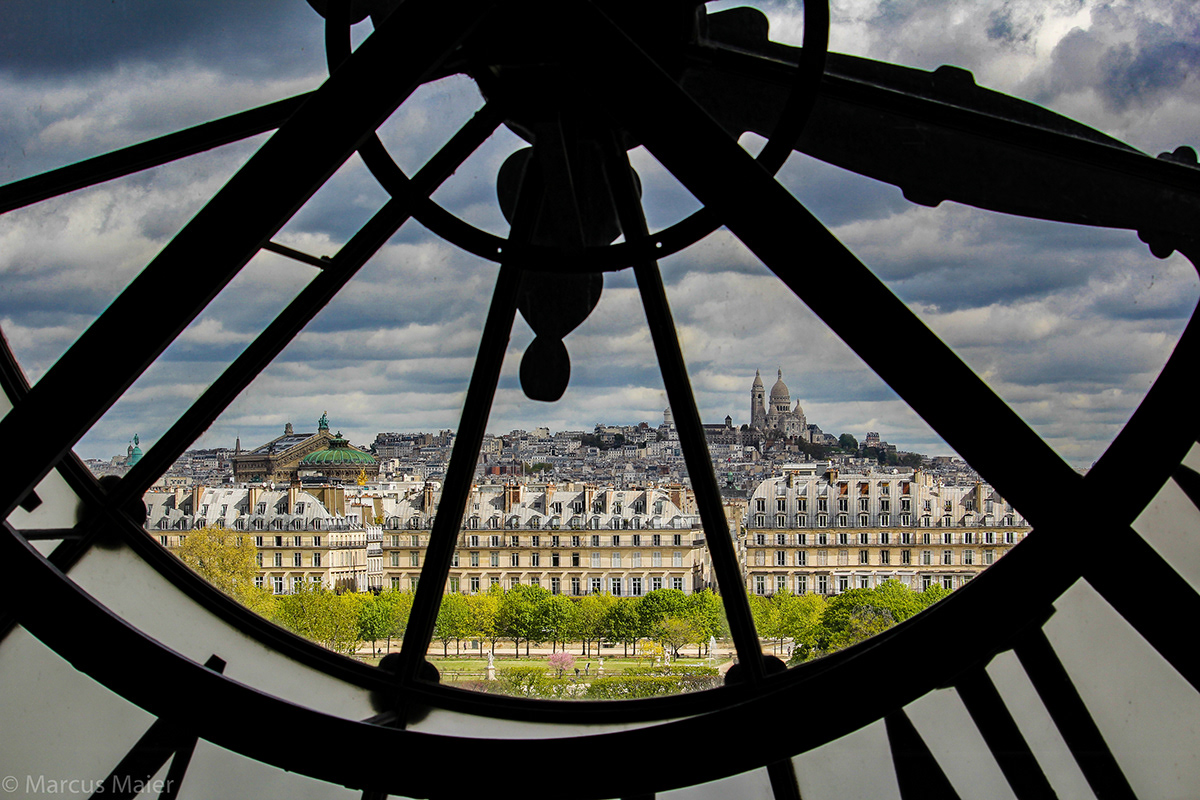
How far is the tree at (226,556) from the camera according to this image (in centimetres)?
514

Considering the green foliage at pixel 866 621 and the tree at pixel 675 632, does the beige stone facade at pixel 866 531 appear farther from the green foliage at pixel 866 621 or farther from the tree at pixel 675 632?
the tree at pixel 675 632

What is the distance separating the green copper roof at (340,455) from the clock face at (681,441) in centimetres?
204

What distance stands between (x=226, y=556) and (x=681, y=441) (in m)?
3.50

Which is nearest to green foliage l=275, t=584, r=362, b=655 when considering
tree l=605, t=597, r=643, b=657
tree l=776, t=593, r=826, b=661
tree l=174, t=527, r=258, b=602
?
tree l=174, t=527, r=258, b=602

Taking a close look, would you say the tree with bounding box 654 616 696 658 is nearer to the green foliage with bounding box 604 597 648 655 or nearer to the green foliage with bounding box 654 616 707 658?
the green foliage with bounding box 654 616 707 658

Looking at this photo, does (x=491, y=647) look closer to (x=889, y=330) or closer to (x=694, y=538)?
(x=694, y=538)

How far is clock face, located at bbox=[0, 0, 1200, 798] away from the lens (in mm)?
1420

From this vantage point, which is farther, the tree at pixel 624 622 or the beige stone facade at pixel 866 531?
the tree at pixel 624 622

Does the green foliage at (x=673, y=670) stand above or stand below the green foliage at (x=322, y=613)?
below

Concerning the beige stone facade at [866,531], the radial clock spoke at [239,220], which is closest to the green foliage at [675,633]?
the beige stone facade at [866,531]

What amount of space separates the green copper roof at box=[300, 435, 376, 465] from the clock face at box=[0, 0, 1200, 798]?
2.04m

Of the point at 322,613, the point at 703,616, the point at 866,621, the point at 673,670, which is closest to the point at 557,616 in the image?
the point at 673,670

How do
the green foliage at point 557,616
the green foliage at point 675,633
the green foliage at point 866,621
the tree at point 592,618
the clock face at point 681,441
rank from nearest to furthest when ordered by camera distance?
the clock face at point 681,441
the green foliage at point 866,621
the green foliage at point 675,633
the tree at point 592,618
the green foliage at point 557,616

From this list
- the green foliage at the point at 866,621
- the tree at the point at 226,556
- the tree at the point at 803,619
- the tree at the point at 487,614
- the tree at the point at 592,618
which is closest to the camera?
the tree at the point at 226,556
